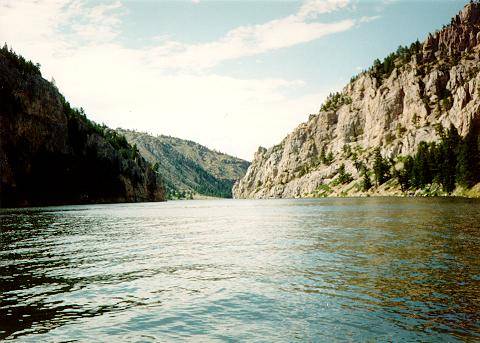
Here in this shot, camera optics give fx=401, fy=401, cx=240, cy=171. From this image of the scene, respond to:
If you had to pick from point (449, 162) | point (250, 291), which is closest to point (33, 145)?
point (449, 162)

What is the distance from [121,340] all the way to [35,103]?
7066 inches

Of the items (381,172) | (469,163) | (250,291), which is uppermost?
(381,172)

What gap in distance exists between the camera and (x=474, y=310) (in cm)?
1499

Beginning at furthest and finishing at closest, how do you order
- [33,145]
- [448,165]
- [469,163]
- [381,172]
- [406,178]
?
[381,172] → [406,178] → [33,145] → [448,165] → [469,163]

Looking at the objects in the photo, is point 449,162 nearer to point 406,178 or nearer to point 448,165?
point 448,165

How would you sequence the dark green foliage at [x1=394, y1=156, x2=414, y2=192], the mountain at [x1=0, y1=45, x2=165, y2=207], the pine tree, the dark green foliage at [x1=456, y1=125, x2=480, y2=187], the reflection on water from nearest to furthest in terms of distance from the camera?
the reflection on water
the dark green foliage at [x1=456, y1=125, x2=480, y2=187]
the pine tree
the mountain at [x1=0, y1=45, x2=165, y2=207]
the dark green foliage at [x1=394, y1=156, x2=414, y2=192]

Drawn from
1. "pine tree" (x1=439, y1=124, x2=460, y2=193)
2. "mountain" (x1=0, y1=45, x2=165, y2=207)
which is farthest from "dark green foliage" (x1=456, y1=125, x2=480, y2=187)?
"mountain" (x1=0, y1=45, x2=165, y2=207)

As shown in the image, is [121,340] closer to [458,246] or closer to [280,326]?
[280,326]

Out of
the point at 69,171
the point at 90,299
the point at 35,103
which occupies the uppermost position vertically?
the point at 35,103

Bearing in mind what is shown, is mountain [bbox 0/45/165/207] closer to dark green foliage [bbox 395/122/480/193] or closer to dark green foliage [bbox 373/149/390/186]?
dark green foliage [bbox 373/149/390/186]

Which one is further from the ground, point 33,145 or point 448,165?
point 33,145

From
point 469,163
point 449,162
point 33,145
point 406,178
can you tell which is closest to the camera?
point 469,163

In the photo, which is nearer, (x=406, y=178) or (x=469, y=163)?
(x=469, y=163)

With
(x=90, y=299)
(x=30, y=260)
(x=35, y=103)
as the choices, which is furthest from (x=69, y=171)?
(x=90, y=299)
